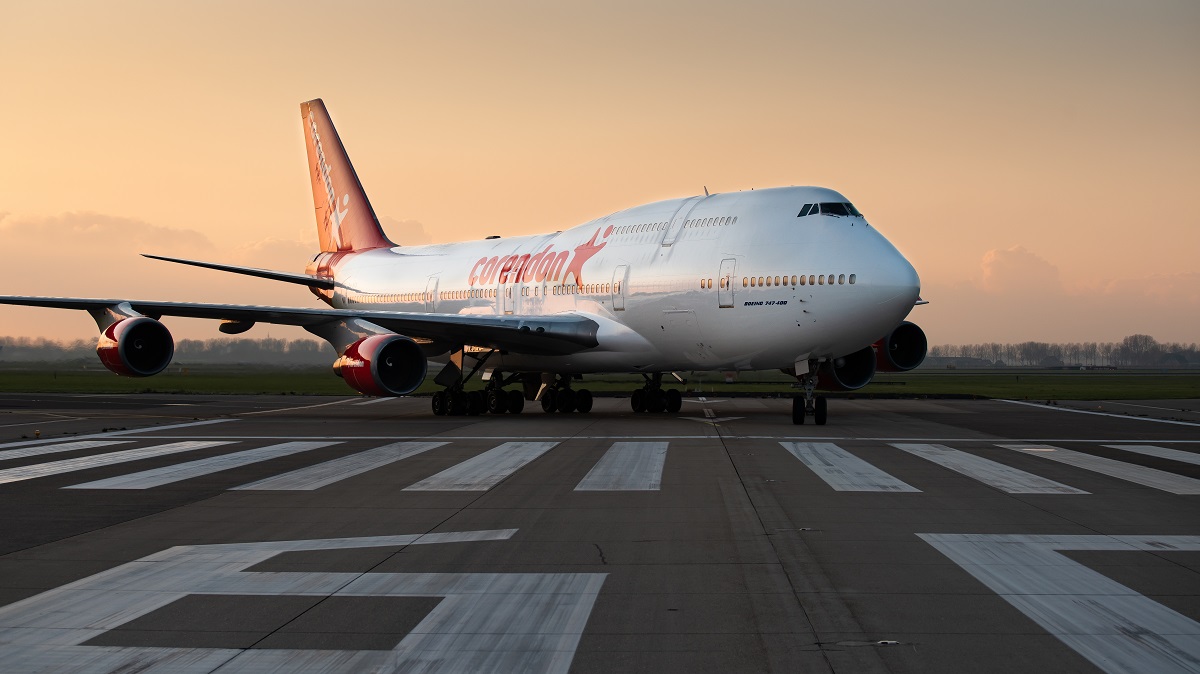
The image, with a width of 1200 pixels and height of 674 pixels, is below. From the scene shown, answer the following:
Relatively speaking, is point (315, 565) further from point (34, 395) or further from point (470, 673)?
point (34, 395)

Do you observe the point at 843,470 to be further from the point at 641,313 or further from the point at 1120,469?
the point at 641,313

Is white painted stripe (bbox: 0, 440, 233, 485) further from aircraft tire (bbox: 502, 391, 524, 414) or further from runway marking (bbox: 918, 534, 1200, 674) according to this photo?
runway marking (bbox: 918, 534, 1200, 674)

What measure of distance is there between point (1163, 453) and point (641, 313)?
35.5 feet

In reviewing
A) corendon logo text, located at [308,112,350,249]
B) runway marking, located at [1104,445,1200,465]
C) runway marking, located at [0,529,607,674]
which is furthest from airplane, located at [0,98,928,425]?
runway marking, located at [0,529,607,674]

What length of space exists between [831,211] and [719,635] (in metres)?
16.1

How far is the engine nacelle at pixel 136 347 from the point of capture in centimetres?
2202

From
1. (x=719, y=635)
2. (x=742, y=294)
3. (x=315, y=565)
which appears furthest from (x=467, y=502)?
(x=742, y=294)

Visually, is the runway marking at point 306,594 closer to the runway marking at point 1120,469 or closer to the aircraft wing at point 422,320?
the runway marking at point 1120,469

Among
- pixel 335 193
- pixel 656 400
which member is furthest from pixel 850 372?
pixel 335 193

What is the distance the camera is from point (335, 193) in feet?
115

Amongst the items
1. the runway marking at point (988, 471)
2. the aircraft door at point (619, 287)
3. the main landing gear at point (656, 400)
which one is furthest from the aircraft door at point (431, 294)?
the runway marking at point (988, 471)

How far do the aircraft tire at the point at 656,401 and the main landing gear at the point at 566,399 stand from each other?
1558mm

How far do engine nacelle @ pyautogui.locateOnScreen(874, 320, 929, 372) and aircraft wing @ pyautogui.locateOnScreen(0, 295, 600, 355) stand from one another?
6.97m

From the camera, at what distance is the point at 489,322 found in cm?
2269
